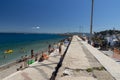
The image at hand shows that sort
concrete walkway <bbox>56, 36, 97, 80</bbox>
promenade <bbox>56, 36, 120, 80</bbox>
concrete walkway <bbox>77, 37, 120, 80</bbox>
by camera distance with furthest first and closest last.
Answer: concrete walkway <bbox>77, 37, 120, 80</bbox>, promenade <bbox>56, 36, 120, 80</bbox>, concrete walkway <bbox>56, 36, 97, 80</bbox>

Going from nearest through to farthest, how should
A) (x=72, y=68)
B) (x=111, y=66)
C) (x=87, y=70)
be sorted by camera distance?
(x=87, y=70) < (x=72, y=68) < (x=111, y=66)

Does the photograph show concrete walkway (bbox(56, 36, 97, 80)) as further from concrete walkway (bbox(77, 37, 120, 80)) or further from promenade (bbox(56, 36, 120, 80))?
concrete walkway (bbox(77, 37, 120, 80))

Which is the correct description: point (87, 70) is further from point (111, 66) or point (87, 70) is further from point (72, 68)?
point (111, 66)

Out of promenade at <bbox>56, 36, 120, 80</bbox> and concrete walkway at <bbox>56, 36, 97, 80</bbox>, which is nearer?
concrete walkway at <bbox>56, 36, 97, 80</bbox>

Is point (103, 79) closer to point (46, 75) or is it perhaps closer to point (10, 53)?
point (46, 75)

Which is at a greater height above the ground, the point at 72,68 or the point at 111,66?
the point at 72,68

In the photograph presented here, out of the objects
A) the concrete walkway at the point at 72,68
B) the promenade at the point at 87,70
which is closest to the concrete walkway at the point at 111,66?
the promenade at the point at 87,70

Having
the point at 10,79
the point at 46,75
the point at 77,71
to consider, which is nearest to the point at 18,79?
the point at 10,79

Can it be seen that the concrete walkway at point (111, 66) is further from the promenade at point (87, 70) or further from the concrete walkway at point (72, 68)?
the concrete walkway at point (72, 68)

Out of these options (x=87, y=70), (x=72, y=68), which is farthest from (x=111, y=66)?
(x=72, y=68)

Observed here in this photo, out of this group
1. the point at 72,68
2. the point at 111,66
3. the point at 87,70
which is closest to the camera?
the point at 87,70

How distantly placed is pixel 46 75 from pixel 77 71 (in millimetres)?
8037

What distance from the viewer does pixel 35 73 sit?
45.5 ft

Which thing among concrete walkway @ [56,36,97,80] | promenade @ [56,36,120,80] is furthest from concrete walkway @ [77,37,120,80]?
concrete walkway @ [56,36,97,80]
